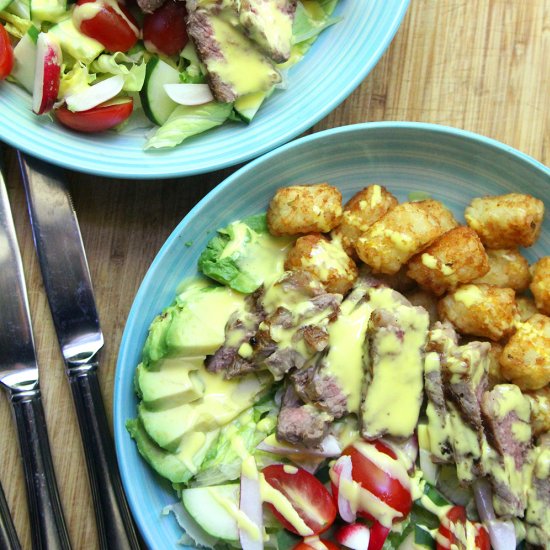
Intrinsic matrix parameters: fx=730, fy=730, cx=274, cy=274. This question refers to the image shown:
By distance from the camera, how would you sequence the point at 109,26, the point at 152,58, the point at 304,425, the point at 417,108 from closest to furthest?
the point at 304,425 < the point at 109,26 < the point at 152,58 < the point at 417,108

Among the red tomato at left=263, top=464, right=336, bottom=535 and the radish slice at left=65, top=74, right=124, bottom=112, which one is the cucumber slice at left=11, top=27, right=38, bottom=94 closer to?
the radish slice at left=65, top=74, right=124, bottom=112

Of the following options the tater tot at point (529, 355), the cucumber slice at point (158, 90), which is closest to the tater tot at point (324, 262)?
the tater tot at point (529, 355)

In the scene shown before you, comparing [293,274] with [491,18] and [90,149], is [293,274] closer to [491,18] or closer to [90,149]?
[90,149]

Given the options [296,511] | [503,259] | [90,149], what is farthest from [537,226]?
[90,149]

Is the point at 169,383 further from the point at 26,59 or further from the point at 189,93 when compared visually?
the point at 26,59

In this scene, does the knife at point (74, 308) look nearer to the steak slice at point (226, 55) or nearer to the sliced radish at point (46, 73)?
the sliced radish at point (46, 73)

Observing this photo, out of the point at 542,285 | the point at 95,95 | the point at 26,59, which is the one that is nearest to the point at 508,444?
the point at 542,285

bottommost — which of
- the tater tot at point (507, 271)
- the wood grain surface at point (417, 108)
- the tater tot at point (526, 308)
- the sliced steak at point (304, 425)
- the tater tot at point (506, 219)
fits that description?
the sliced steak at point (304, 425)
